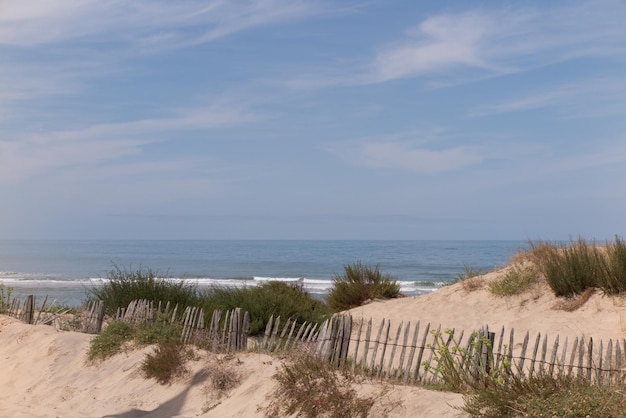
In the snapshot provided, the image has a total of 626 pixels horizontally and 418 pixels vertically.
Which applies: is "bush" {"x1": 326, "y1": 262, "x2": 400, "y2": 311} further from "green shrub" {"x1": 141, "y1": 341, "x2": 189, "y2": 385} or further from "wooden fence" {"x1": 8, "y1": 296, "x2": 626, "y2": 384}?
"green shrub" {"x1": 141, "y1": 341, "x2": 189, "y2": 385}

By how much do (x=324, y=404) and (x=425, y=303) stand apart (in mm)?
10062

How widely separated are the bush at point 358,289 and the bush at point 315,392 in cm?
990

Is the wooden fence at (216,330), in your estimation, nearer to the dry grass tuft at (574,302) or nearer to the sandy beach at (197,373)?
the sandy beach at (197,373)

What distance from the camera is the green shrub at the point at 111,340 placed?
11281 mm

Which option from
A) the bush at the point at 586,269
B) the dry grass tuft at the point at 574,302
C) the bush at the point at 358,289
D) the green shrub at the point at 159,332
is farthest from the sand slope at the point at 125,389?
the bush at the point at 586,269

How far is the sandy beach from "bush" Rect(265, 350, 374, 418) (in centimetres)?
16

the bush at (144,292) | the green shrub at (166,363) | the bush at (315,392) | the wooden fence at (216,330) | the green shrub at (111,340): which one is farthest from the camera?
the bush at (144,292)

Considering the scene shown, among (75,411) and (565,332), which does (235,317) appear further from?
(565,332)

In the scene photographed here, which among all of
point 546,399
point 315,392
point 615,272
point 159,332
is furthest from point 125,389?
point 615,272

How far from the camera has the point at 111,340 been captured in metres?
11.4

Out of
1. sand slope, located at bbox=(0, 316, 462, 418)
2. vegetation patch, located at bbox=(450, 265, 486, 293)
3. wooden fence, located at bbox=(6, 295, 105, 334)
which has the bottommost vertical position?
sand slope, located at bbox=(0, 316, 462, 418)

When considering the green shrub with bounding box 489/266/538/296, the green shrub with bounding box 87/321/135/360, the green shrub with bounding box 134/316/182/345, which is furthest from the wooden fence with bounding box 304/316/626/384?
the green shrub with bounding box 489/266/538/296

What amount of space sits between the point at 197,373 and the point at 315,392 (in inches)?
94.0

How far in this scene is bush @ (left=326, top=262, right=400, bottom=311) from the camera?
60.0ft
